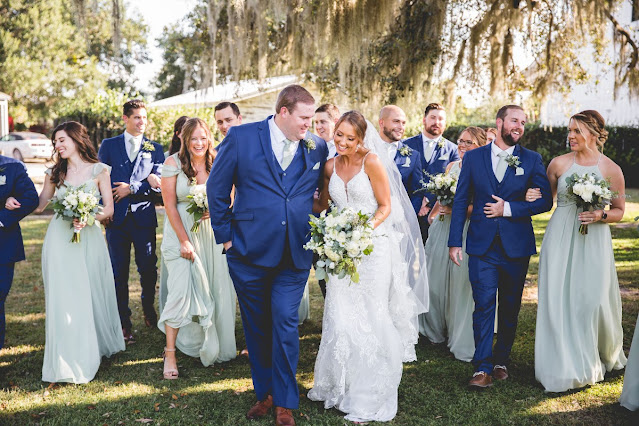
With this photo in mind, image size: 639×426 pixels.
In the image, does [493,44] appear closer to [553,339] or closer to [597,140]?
[597,140]

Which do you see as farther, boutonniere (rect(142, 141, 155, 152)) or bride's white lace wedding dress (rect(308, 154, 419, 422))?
boutonniere (rect(142, 141, 155, 152))

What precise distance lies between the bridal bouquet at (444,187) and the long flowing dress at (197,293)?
2244mm

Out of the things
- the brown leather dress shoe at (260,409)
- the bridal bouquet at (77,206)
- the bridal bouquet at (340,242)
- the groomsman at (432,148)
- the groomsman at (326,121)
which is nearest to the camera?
the bridal bouquet at (340,242)

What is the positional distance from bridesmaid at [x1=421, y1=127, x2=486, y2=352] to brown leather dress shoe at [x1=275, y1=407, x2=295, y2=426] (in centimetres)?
222

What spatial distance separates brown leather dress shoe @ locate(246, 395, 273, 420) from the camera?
432 centimetres

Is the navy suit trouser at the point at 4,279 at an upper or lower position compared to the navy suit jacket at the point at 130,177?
lower

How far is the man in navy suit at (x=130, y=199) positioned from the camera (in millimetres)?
6254

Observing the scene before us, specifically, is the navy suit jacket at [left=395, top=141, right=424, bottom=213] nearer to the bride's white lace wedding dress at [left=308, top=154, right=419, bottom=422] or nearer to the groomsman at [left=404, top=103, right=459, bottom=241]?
the groomsman at [left=404, top=103, right=459, bottom=241]

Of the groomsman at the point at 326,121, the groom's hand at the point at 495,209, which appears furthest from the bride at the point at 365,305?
the groomsman at the point at 326,121

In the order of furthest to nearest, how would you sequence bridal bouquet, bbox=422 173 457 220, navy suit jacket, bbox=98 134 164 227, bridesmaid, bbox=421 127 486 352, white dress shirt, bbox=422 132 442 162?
white dress shirt, bbox=422 132 442 162, navy suit jacket, bbox=98 134 164 227, bridal bouquet, bbox=422 173 457 220, bridesmaid, bbox=421 127 486 352

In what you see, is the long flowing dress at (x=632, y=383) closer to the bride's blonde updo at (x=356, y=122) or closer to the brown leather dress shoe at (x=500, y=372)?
the brown leather dress shoe at (x=500, y=372)

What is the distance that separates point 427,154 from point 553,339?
2.67m

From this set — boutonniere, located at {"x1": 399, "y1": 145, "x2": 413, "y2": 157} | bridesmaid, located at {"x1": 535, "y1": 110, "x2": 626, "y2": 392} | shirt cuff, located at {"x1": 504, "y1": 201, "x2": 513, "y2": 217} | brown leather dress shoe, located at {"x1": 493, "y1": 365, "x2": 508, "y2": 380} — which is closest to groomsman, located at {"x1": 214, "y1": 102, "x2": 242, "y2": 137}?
boutonniere, located at {"x1": 399, "y1": 145, "x2": 413, "y2": 157}

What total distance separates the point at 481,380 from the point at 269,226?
2.24 meters
